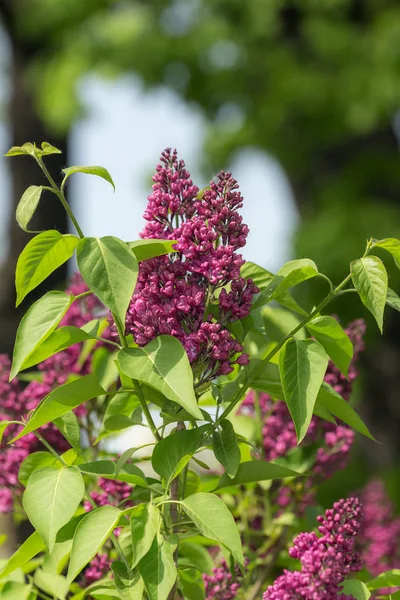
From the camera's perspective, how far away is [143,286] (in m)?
1.08

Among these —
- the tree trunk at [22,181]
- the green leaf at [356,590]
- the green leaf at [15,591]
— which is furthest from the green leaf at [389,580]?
the tree trunk at [22,181]

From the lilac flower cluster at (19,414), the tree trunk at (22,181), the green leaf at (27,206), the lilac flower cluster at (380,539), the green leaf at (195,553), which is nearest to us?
the green leaf at (27,206)

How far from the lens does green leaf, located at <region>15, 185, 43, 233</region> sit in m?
1.01

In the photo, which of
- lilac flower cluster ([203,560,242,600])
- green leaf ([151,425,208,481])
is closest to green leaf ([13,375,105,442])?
green leaf ([151,425,208,481])

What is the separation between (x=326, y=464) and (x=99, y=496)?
20.6 inches

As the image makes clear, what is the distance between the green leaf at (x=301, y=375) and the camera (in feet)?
3.22

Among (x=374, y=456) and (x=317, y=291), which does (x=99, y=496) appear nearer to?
(x=317, y=291)

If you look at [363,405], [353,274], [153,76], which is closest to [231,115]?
[153,76]

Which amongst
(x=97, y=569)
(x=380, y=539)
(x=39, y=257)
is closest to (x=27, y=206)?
(x=39, y=257)

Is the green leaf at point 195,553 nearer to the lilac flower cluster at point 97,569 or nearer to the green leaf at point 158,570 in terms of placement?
the lilac flower cluster at point 97,569

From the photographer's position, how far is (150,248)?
40.0 inches

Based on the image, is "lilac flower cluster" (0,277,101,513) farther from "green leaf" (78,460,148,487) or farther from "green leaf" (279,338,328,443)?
"green leaf" (279,338,328,443)

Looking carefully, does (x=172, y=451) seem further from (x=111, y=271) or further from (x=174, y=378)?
(x=111, y=271)

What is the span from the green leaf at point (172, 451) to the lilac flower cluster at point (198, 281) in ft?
0.27
